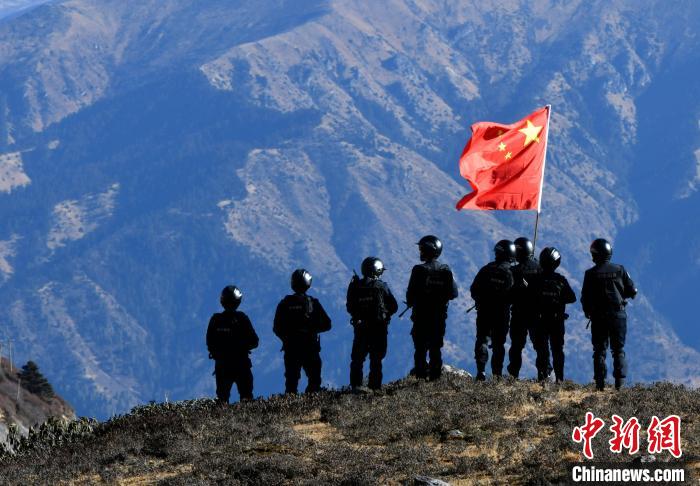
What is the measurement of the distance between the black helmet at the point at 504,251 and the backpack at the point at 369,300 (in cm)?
231

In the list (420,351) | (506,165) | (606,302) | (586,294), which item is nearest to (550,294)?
(586,294)

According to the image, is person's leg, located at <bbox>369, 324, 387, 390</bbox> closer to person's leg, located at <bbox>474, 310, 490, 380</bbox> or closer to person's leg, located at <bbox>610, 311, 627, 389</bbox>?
person's leg, located at <bbox>474, 310, 490, 380</bbox>

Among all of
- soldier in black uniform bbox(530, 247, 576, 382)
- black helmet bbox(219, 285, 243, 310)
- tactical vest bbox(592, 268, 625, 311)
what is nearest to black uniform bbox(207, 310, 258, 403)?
black helmet bbox(219, 285, 243, 310)

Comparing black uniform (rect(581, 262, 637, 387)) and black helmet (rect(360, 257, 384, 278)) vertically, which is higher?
black helmet (rect(360, 257, 384, 278))

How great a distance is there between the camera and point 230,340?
87.1 ft

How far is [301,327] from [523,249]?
4338 mm

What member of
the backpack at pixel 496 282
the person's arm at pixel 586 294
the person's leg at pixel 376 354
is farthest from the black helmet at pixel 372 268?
the person's arm at pixel 586 294

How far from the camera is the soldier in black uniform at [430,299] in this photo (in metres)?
25.4

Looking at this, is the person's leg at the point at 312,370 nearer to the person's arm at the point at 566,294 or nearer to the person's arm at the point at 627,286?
the person's arm at the point at 566,294

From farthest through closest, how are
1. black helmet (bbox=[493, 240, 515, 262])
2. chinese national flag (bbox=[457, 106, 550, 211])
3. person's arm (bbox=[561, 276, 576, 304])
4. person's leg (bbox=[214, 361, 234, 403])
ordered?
chinese national flag (bbox=[457, 106, 550, 211]), person's leg (bbox=[214, 361, 234, 403]), black helmet (bbox=[493, 240, 515, 262]), person's arm (bbox=[561, 276, 576, 304])

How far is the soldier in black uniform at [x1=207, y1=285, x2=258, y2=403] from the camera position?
26.3 m

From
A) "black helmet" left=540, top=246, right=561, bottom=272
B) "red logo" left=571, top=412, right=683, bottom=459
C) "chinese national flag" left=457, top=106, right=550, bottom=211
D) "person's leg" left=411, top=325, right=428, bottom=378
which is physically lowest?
"red logo" left=571, top=412, right=683, bottom=459

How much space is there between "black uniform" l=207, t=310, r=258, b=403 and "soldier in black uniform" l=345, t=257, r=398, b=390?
1.97 metres

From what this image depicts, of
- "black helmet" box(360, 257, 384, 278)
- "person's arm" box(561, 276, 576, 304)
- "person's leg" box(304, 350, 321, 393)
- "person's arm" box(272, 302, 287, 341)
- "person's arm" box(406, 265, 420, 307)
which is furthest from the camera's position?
"person's leg" box(304, 350, 321, 393)
